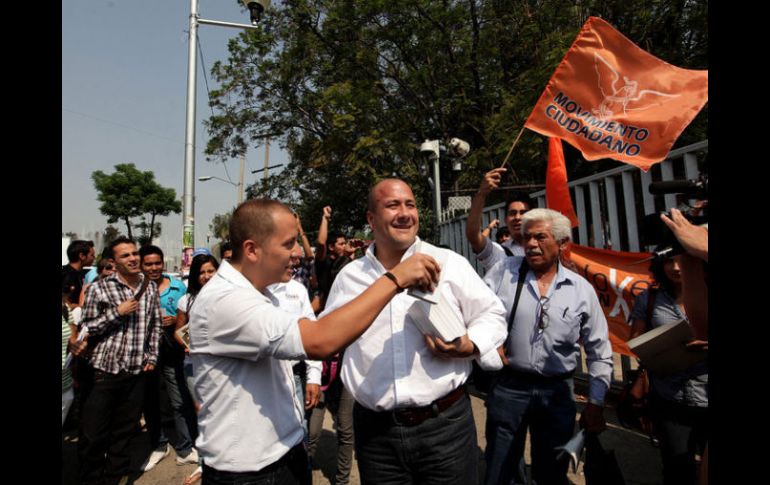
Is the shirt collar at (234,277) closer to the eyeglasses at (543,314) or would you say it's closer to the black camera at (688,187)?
the black camera at (688,187)

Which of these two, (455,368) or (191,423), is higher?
(455,368)

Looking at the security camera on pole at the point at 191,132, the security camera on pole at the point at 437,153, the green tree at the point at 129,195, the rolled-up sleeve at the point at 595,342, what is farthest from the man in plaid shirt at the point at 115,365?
the green tree at the point at 129,195

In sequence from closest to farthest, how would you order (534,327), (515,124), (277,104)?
(534,327)
(515,124)
(277,104)

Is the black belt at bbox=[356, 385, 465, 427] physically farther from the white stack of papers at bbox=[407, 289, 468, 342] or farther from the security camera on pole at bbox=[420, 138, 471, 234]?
the security camera on pole at bbox=[420, 138, 471, 234]

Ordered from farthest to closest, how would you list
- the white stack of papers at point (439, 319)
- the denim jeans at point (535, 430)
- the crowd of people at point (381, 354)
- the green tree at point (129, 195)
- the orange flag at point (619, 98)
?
the green tree at point (129, 195), the orange flag at point (619, 98), the denim jeans at point (535, 430), the white stack of papers at point (439, 319), the crowd of people at point (381, 354)

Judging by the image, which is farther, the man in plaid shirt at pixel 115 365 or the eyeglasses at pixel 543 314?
the man in plaid shirt at pixel 115 365

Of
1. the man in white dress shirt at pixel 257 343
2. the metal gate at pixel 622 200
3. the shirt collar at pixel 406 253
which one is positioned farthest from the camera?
the metal gate at pixel 622 200

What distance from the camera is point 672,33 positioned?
32.4ft

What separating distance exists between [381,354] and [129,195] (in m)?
56.2

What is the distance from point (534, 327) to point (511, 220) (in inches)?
64.8

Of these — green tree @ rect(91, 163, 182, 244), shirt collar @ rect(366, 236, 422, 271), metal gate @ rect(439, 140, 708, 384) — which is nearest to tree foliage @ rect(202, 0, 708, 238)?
metal gate @ rect(439, 140, 708, 384)

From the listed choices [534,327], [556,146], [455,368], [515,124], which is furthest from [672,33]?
[455,368]

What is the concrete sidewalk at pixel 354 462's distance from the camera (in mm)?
3723
